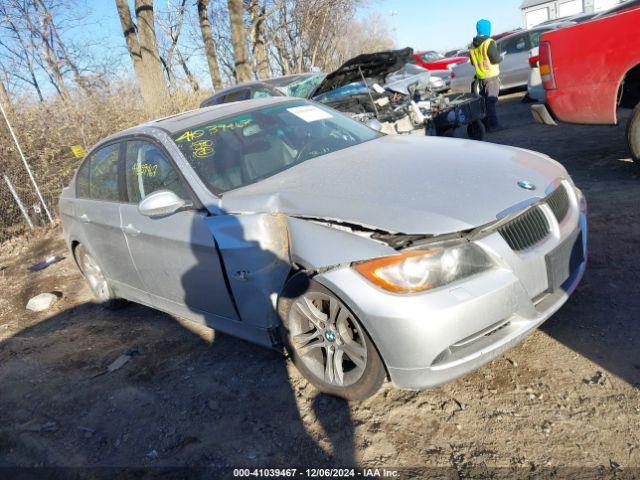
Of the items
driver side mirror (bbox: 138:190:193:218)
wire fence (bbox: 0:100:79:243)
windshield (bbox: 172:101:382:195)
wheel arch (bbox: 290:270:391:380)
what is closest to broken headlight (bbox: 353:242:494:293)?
wheel arch (bbox: 290:270:391:380)

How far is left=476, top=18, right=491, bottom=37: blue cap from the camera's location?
844 centimetres

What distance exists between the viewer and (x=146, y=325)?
14.5ft

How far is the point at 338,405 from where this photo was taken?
2.72 meters

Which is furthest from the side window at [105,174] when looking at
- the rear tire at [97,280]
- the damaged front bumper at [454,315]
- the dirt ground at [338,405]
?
the damaged front bumper at [454,315]

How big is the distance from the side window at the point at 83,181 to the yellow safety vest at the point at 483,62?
22.1 ft

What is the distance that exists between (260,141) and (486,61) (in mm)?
6406

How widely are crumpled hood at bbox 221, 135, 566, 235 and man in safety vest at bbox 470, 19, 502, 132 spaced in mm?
5882

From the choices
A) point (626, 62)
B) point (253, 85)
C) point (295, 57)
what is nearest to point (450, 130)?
point (626, 62)

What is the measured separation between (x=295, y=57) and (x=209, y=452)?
108 feet

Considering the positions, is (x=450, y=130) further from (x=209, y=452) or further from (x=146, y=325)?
(x=209, y=452)

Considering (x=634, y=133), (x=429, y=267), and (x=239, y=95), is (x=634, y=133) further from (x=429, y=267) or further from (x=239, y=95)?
(x=239, y=95)

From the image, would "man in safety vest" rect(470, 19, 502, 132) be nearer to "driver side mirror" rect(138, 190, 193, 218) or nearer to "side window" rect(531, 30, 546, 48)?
"side window" rect(531, 30, 546, 48)

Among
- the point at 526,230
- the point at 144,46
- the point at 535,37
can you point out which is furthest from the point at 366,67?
the point at 144,46

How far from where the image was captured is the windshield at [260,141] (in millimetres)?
3242
